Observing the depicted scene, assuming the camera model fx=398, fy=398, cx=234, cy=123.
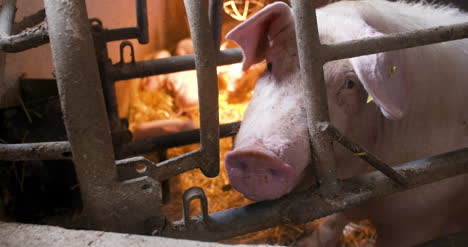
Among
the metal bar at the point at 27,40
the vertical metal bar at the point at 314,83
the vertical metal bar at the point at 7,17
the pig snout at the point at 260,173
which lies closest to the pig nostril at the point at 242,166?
the pig snout at the point at 260,173

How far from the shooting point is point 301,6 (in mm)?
1253

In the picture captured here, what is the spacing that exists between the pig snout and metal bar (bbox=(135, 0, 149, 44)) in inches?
46.9

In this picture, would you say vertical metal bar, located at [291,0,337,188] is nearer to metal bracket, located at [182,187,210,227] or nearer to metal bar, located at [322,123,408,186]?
metal bar, located at [322,123,408,186]

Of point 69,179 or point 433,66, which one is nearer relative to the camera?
point 433,66

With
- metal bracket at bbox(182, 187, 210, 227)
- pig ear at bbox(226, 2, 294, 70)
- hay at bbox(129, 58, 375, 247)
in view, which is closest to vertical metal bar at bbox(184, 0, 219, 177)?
metal bracket at bbox(182, 187, 210, 227)

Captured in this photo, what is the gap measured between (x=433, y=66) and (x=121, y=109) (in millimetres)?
3261

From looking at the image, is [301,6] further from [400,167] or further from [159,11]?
[159,11]

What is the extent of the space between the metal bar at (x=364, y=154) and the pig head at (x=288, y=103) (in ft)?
0.54

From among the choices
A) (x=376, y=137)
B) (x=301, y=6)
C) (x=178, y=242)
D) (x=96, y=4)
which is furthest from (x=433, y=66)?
(x=96, y=4)

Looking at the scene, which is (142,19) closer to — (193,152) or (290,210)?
(193,152)

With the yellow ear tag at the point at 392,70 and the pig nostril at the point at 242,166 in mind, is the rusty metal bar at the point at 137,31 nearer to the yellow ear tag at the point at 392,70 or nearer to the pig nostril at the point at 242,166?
the pig nostril at the point at 242,166

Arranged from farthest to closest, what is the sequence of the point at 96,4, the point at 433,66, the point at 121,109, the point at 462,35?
1. the point at 121,109
2. the point at 96,4
3. the point at 433,66
4. the point at 462,35

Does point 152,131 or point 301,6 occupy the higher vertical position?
point 301,6

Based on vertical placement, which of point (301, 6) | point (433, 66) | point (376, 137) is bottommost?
point (376, 137)
